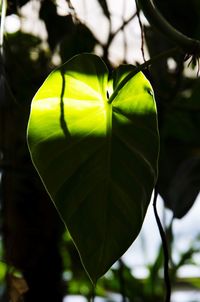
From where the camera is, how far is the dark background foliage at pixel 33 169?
3.77 ft

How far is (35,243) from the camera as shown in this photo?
1530 millimetres

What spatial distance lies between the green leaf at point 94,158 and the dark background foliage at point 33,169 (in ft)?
0.87

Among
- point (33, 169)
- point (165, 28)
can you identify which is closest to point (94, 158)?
point (165, 28)

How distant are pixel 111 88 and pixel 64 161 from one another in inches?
5.8

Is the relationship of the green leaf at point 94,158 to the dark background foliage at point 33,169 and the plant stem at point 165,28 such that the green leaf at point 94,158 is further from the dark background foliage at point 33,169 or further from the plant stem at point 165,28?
the dark background foliage at point 33,169

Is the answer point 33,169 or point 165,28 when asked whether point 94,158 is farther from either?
point 33,169

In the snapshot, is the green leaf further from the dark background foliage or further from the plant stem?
the dark background foliage

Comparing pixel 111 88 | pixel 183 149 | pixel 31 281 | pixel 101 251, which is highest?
pixel 111 88

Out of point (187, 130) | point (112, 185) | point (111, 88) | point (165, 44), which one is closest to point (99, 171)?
point (112, 185)

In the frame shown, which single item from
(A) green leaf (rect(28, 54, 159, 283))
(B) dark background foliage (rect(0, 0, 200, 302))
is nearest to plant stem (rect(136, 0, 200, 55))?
(A) green leaf (rect(28, 54, 159, 283))

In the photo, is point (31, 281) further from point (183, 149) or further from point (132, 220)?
point (132, 220)

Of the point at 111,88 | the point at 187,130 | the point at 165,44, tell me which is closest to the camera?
the point at 111,88

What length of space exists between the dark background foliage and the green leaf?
0.27m

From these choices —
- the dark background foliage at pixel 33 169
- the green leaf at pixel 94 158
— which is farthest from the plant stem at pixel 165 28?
the dark background foliage at pixel 33 169
